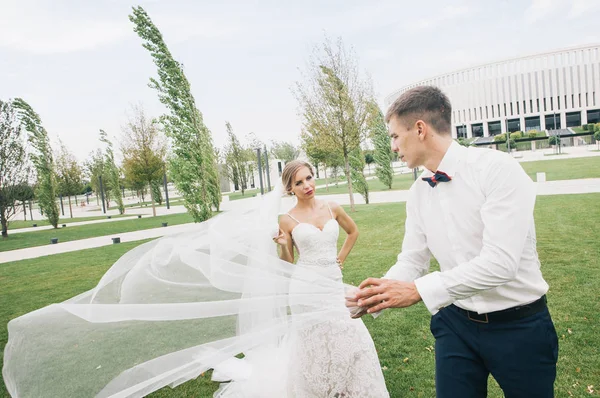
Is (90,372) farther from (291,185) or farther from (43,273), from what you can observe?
(43,273)

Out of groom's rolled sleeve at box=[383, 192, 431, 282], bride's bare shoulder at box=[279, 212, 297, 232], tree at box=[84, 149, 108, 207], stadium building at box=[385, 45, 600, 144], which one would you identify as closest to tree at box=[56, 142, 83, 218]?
tree at box=[84, 149, 108, 207]

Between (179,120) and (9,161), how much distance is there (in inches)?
593

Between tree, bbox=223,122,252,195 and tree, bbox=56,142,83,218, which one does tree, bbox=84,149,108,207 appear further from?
tree, bbox=223,122,252,195

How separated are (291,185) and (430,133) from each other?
2990 millimetres

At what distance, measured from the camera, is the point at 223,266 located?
4.30 m

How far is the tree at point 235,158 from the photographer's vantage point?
150 ft

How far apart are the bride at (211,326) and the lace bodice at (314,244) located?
0.01 meters

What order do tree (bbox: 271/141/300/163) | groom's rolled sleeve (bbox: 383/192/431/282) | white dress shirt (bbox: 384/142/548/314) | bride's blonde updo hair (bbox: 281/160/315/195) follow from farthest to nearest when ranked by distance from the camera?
tree (bbox: 271/141/300/163) → bride's blonde updo hair (bbox: 281/160/315/195) → groom's rolled sleeve (bbox: 383/192/431/282) → white dress shirt (bbox: 384/142/548/314)

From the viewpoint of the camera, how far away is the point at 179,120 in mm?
19000

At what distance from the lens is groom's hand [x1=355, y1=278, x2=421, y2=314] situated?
2170 millimetres

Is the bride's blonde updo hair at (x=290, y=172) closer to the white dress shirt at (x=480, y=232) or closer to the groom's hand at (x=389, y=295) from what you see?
the white dress shirt at (x=480, y=232)

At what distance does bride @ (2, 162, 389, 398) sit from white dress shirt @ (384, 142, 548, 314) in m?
1.44

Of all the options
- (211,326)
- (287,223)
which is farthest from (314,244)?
(211,326)

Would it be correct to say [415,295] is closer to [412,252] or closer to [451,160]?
[412,252]
